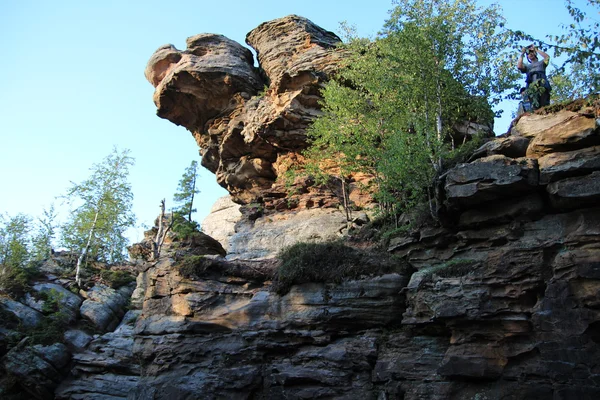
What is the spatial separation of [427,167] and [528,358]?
728 cm

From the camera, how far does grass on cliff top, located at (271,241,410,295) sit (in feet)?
49.3

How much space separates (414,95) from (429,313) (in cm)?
932

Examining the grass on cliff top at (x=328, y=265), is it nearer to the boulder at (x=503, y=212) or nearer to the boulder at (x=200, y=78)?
the boulder at (x=503, y=212)

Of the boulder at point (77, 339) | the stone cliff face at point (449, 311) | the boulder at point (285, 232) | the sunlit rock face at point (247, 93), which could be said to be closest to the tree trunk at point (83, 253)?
the boulder at point (77, 339)

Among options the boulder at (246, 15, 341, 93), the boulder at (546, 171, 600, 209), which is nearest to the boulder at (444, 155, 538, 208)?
the boulder at (546, 171, 600, 209)

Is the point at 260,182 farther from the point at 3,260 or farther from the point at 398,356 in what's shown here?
the point at 398,356

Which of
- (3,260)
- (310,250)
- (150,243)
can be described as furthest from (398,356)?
(3,260)

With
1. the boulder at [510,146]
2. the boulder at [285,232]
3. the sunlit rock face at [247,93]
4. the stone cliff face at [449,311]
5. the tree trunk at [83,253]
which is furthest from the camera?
the tree trunk at [83,253]

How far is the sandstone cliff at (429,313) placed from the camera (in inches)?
433

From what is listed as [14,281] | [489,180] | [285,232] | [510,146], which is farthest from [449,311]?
[14,281]

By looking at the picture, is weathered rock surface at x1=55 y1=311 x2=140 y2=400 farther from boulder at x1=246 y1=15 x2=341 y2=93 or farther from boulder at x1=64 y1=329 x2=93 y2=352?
boulder at x1=246 y1=15 x2=341 y2=93

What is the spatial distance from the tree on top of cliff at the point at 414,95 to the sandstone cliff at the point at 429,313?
2.19 meters

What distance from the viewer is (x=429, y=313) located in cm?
1283

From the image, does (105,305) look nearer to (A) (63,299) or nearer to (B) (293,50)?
(A) (63,299)
